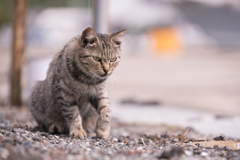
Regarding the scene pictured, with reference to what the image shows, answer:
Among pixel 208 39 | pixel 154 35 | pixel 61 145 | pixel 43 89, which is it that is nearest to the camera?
pixel 61 145

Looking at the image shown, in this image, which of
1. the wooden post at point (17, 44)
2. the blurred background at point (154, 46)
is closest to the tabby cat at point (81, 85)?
the blurred background at point (154, 46)

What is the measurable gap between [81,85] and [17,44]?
261cm

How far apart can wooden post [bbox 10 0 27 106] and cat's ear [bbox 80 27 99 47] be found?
2.51 m

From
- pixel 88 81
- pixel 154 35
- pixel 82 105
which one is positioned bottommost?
pixel 82 105

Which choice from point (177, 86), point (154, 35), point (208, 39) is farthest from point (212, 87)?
point (208, 39)

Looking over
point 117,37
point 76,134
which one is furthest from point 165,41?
point 76,134

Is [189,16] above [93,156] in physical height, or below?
above

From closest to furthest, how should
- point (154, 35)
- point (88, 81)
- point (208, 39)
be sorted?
point (88, 81)
point (154, 35)
point (208, 39)

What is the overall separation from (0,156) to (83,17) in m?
27.4

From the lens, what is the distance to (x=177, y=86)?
8.43m

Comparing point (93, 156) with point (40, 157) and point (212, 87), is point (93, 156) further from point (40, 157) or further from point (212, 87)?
point (212, 87)

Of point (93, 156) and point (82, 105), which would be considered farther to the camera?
point (82, 105)

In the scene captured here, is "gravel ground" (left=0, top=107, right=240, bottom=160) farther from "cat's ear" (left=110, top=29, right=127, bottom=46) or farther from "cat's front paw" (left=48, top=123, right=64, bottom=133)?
"cat's ear" (left=110, top=29, right=127, bottom=46)

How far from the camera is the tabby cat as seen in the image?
303 centimetres
